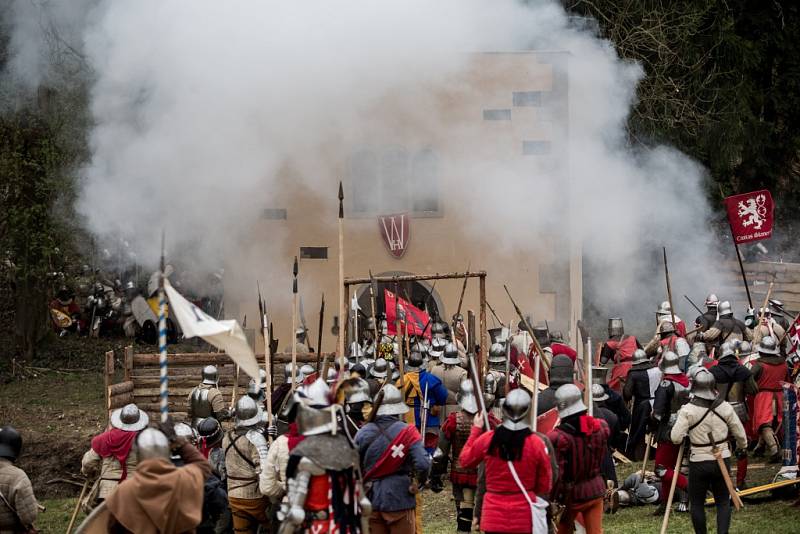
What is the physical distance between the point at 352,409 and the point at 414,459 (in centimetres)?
118

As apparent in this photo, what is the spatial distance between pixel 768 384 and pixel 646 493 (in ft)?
6.69

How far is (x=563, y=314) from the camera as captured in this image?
67.8 feet

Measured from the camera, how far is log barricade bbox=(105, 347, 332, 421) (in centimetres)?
1471

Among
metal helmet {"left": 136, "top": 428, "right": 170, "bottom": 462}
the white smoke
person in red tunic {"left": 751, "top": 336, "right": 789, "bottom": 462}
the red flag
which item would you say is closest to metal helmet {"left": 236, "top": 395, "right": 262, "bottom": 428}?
metal helmet {"left": 136, "top": 428, "right": 170, "bottom": 462}

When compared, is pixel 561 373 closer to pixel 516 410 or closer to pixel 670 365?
pixel 670 365

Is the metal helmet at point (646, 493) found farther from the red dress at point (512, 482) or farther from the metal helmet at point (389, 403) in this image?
the red dress at point (512, 482)

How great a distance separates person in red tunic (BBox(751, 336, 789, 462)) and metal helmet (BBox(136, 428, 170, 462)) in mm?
7584

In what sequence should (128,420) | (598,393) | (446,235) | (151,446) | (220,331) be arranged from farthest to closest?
(446,235)
(598,393)
(128,420)
(220,331)
(151,446)

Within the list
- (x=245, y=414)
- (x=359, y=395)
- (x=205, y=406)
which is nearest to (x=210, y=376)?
(x=205, y=406)

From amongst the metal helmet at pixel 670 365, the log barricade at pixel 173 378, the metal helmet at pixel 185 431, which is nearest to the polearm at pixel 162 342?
the metal helmet at pixel 185 431

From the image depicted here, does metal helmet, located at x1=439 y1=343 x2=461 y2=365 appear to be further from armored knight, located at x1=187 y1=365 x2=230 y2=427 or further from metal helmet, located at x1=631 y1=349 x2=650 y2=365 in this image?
armored knight, located at x1=187 y1=365 x2=230 y2=427

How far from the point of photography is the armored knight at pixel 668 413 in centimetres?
1065

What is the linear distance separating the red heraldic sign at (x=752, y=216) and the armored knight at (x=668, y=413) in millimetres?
6812

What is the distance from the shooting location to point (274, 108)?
1959 cm
